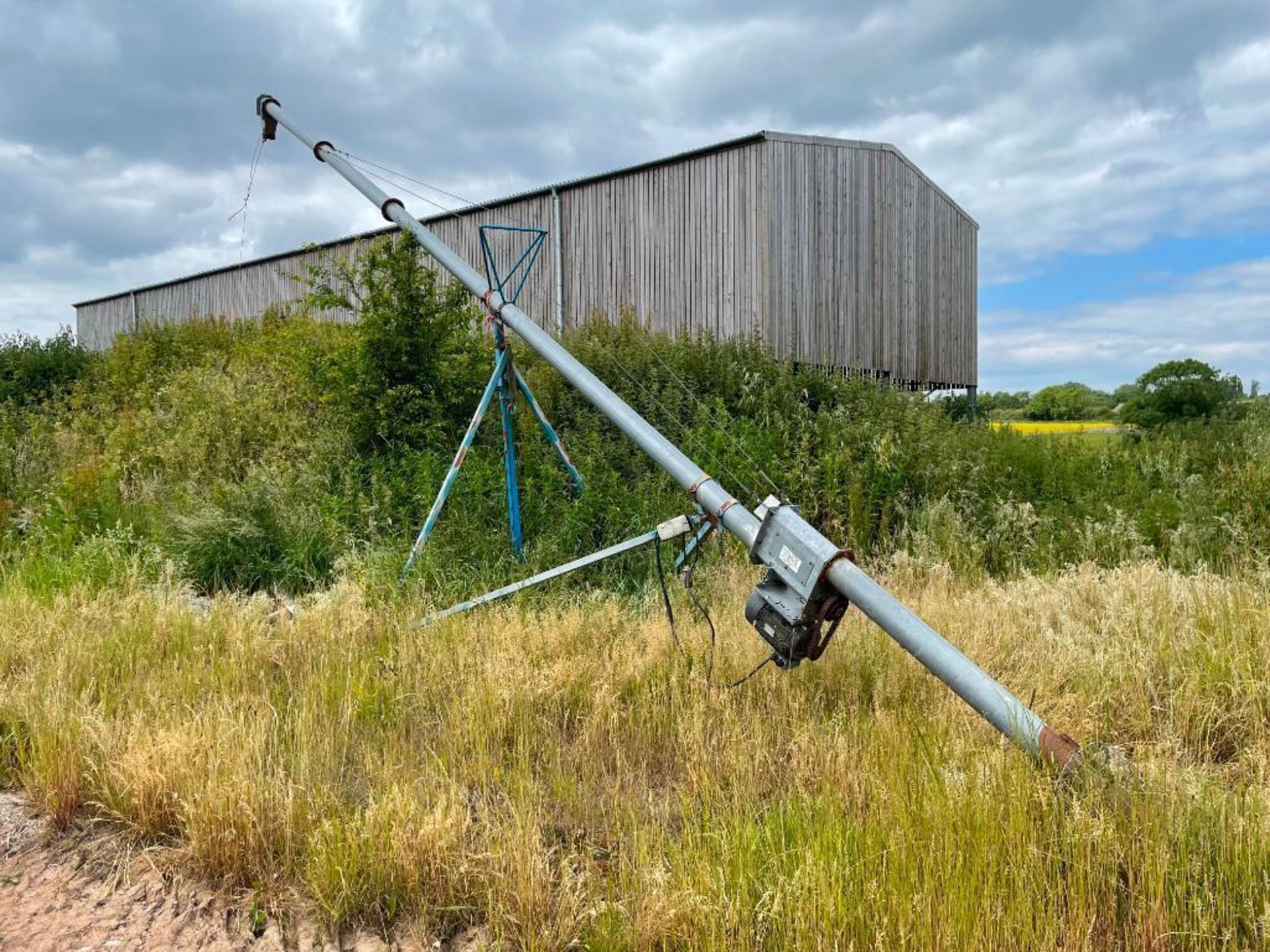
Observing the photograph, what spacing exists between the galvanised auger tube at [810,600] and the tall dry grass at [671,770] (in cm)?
16

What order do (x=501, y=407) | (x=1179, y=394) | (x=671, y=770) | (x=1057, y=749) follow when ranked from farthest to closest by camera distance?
(x=1179, y=394)
(x=501, y=407)
(x=671, y=770)
(x=1057, y=749)

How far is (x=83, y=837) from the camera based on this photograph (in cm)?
300

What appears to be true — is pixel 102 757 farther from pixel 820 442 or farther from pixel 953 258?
pixel 953 258

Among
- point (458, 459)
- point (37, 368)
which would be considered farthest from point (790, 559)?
point (37, 368)

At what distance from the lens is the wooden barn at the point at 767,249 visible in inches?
500

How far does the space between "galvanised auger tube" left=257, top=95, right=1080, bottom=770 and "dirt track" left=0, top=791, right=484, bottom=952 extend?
1.60 metres

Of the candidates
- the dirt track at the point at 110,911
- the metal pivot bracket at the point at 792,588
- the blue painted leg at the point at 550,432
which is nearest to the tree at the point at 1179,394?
the blue painted leg at the point at 550,432

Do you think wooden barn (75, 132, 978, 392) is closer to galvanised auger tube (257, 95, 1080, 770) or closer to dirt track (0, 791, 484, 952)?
galvanised auger tube (257, 95, 1080, 770)

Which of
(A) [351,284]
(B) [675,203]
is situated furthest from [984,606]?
(B) [675,203]

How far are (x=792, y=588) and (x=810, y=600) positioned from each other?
92 mm

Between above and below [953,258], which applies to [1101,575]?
below

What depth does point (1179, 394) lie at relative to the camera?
1501cm

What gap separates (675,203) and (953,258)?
22.5 feet

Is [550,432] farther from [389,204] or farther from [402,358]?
[402,358]
